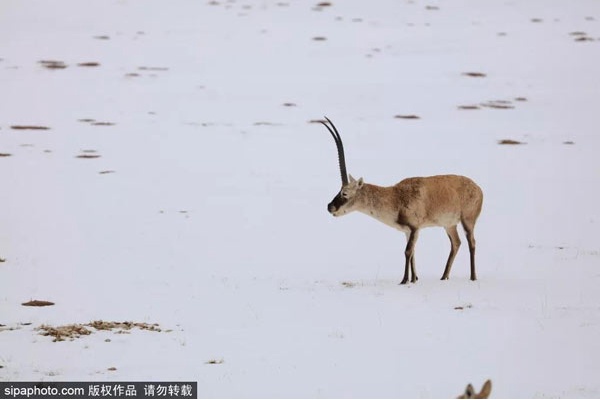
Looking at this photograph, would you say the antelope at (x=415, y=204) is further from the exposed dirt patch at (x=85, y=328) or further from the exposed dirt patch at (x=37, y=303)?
the exposed dirt patch at (x=37, y=303)

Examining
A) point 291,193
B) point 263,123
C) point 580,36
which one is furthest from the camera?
point 580,36

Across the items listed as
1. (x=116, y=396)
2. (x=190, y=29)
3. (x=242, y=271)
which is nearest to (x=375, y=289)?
(x=242, y=271)

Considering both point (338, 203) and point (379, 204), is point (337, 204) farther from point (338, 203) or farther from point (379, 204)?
point (379, 204)

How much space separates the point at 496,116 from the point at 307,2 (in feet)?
70.1

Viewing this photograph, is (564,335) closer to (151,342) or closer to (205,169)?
(151,342)

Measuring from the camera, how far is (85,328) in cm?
1244

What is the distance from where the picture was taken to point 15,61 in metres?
37.5

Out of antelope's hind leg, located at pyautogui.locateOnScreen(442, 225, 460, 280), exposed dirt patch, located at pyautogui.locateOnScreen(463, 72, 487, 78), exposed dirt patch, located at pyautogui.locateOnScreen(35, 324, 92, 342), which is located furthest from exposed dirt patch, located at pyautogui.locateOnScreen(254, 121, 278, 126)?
exposed dirt patch, located at pyautogui.locateOnScreen(35, 324, 92, 342)

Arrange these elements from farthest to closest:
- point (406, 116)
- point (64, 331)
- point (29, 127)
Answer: point (406, 116), point (29, 127), point (64, 331)

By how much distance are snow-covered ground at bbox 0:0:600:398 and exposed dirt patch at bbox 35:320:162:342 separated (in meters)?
0.18

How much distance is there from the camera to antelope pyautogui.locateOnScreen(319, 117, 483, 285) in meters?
14.7

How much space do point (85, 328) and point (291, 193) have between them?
10368 mm

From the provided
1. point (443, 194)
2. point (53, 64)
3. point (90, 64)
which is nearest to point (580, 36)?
point (90, 64)

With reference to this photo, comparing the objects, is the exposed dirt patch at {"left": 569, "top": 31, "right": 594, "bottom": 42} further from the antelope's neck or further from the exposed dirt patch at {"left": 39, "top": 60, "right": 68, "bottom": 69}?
the antelope's neck
